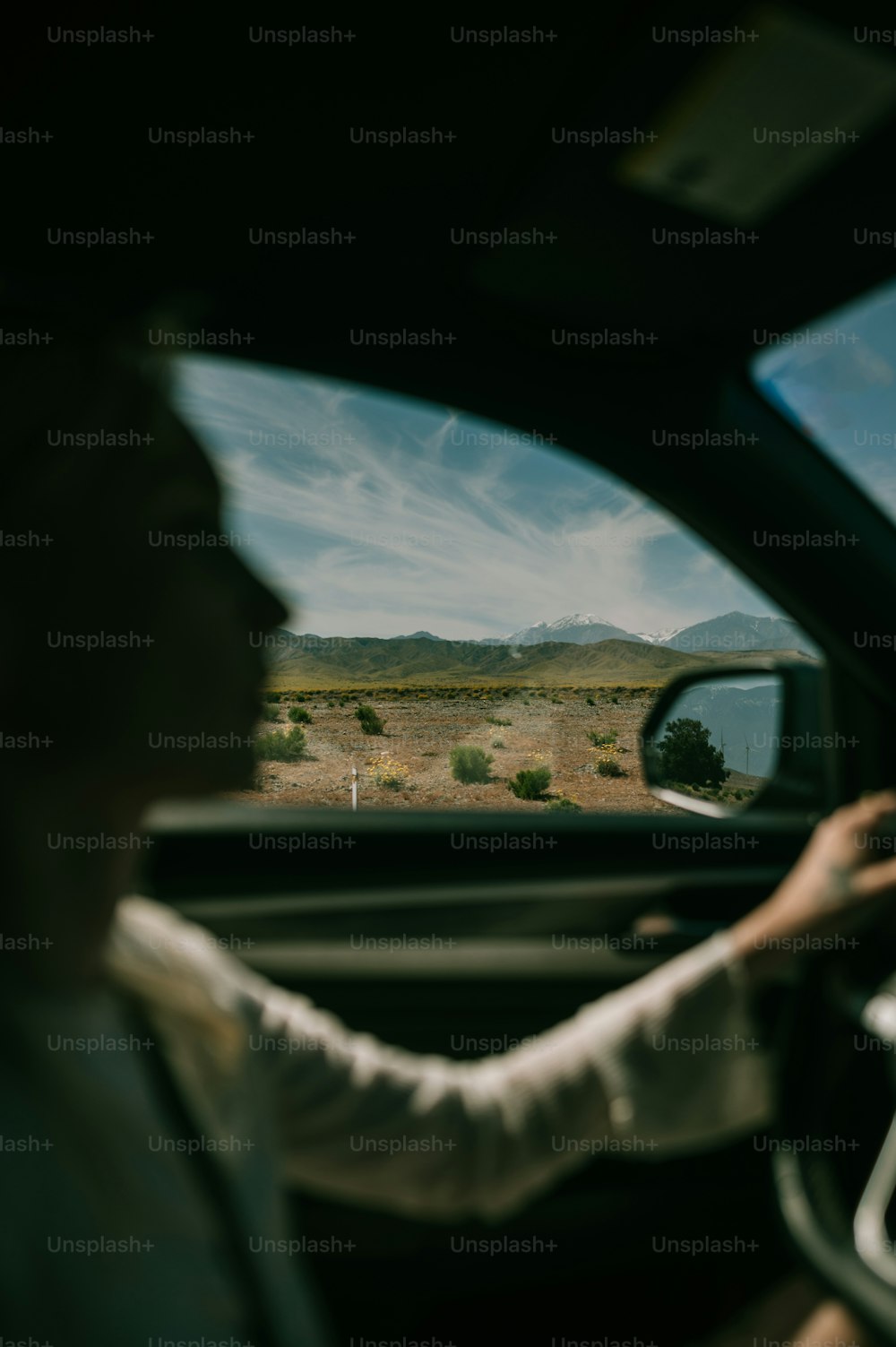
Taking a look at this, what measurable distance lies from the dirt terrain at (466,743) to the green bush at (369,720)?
5cm

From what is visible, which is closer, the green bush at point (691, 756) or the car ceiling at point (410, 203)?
the car ceiling at point (410, 203)

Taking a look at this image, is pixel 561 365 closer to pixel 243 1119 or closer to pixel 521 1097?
pixel 521 1097

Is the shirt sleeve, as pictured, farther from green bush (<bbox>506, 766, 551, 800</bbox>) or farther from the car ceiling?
green bush (<bbox>506, 766, 551, 800</bbox>)

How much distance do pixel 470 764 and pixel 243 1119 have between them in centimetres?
266

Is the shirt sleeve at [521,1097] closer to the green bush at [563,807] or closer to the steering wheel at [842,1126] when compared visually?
the steering wheel at [842,1126]

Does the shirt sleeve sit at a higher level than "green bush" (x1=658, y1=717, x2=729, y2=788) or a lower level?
lower

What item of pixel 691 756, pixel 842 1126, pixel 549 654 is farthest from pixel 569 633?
pixel 842 1126

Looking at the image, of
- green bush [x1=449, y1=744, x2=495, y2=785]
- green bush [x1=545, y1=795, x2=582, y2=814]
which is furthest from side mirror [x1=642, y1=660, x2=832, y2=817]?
green bush [x1=449, y1=744, x2=495, y2=785]

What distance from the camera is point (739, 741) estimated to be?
2.33 m

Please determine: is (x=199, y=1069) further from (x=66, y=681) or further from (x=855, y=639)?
(x=855, y=639)

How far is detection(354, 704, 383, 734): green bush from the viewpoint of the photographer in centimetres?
440

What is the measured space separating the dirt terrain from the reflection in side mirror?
3.1 inches

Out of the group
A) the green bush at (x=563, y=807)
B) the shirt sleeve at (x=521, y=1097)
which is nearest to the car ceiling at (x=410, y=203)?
the green bush at (x=563, y=807)

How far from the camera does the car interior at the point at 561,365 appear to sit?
62.1 inches
